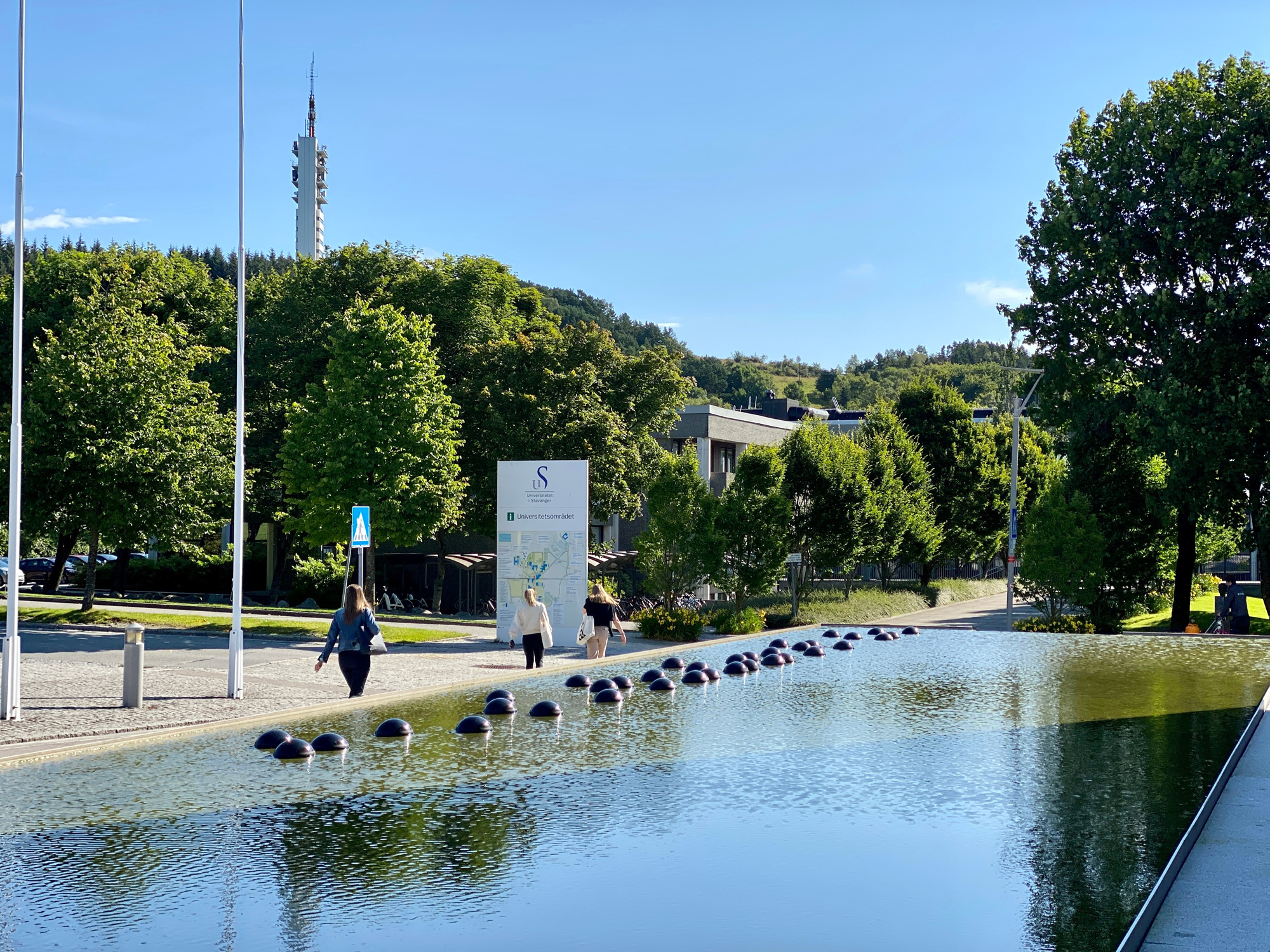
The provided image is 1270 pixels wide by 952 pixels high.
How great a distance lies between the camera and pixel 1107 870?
8.67 m

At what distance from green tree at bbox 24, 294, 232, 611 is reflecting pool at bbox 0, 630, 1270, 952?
1687 cm

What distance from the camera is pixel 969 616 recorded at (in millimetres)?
49469

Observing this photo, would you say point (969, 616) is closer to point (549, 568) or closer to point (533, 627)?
point (549, 568)

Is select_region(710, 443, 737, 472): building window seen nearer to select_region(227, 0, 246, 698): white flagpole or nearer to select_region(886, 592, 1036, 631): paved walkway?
select_region(886, 592, 1036, 631): paved walkway

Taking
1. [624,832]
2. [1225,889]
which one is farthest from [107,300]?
[1225,889]

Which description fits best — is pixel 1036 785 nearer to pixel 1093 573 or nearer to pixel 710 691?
pixel 710 691

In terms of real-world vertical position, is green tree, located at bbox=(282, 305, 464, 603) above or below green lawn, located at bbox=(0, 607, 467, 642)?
above

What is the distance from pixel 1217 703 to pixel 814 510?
2390 centimetres

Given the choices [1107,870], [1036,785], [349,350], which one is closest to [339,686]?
[1036,785]

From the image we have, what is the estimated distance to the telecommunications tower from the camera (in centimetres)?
15575

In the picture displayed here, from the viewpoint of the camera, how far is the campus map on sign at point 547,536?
27.8m

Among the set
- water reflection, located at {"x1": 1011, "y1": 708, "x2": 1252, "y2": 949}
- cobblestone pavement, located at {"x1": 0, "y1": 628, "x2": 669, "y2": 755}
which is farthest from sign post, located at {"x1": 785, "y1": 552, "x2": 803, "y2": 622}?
water reflection, located at {"x1": 1011, "y1": 708, "x2": 1252, "y2": 949}

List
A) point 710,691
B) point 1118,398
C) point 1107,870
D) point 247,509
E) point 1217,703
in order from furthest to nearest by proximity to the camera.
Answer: point 247,509 → point 1118,398 → point 710,691 → point 1217,703 → point 1107,870

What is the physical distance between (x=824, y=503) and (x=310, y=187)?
12993 cm
